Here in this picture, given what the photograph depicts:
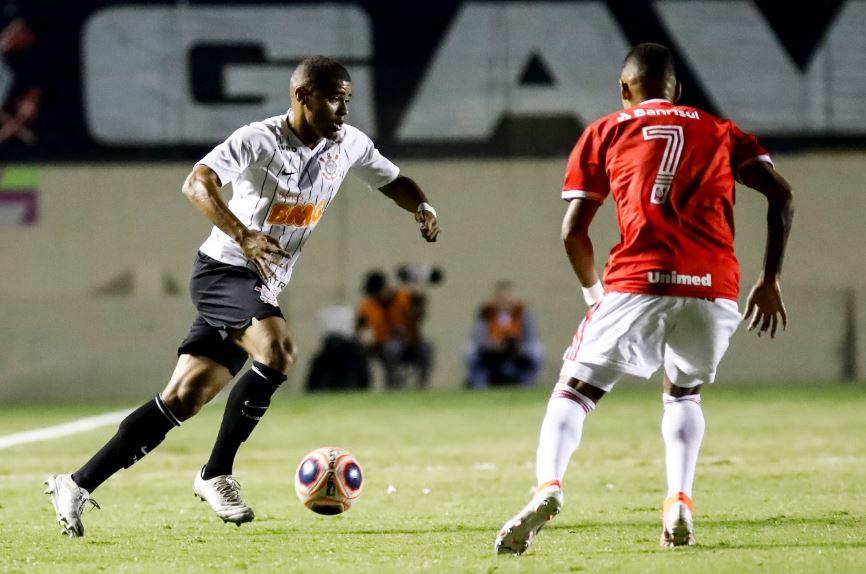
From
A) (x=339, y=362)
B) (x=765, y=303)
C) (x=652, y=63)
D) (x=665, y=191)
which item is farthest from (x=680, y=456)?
(x=339, y=362)

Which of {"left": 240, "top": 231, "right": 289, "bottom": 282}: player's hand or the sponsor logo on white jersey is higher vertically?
{"left": 240, "top": 231, "right": 289, "bottom": 282}: player's hand

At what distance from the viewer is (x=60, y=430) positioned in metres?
13.5

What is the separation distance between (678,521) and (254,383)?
2.00 m

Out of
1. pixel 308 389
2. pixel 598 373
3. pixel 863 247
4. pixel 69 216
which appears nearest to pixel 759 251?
pixel 863 247

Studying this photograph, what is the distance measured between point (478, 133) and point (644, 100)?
51.0ft

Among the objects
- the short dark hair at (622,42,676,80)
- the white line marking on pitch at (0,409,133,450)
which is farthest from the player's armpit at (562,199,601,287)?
the white line marking on pitch at (0,409,133,450)

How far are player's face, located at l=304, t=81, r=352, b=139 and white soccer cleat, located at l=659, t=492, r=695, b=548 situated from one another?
7.34ft

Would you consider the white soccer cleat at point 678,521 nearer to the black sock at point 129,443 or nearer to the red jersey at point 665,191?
the red jersey at point 665,191

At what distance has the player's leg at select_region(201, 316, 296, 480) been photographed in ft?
20.0

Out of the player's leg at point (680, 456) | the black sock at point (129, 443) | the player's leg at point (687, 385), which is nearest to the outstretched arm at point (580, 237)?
the player's leg at point (687, 385)

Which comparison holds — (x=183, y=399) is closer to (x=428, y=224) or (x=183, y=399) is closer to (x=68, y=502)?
(x=68, y=502)

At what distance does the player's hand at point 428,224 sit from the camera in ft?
21.6

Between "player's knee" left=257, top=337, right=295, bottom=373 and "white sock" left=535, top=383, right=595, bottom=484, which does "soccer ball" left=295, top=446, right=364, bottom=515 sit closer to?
"player's knee" left=257, top=337, right=295, bottom=373

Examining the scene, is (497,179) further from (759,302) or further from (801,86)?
(759,302)
